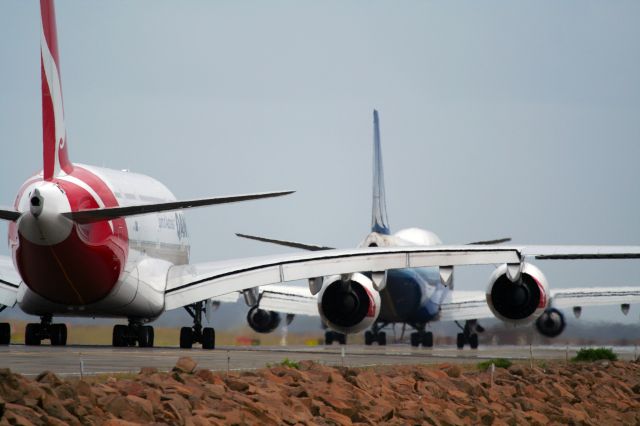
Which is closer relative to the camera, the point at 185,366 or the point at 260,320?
the point at 185,366

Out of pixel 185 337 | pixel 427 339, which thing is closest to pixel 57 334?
pixel 185 337

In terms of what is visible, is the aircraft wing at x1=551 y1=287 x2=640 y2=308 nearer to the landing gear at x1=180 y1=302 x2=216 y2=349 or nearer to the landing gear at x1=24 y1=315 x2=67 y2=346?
the landing gear at x1=180 y1=302 x2=216 y2=349

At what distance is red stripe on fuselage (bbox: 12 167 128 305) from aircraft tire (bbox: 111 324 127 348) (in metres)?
1.84

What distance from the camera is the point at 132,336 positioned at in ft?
106

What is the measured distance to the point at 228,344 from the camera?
41.5 meters

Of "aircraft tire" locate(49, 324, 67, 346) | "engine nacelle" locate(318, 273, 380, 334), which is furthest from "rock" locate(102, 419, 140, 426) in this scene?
"aircraft tire" locate(49, 324, 67, 346)

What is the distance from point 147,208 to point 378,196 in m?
24.8

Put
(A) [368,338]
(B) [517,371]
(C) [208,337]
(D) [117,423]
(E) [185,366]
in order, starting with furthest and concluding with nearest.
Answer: (A) [368,338], (C) [208,337], (B) [517,371], (E) [185,366], (D) [117,423]

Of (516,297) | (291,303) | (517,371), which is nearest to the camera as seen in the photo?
(517,371)

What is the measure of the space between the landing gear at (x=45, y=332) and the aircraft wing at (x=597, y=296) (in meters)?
20.0

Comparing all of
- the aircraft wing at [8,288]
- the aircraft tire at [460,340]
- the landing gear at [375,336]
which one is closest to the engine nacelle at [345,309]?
the aircraft wing at [8,288]

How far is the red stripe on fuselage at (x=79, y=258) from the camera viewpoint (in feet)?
92.0

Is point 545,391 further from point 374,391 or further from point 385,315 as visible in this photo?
point 385,315

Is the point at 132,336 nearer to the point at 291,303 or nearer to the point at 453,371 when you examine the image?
the point at 453,371
